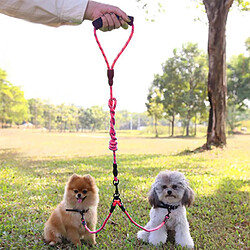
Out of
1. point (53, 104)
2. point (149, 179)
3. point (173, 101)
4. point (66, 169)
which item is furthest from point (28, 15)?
point (53, 104)

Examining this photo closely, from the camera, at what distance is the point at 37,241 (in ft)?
10.6

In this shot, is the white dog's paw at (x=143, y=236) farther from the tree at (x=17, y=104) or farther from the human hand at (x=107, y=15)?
the tree at (x=17, y=104)

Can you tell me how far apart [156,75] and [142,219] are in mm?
34189

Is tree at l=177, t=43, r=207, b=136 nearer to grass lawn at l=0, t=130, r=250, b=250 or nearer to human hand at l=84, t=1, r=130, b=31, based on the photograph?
grass lawn at l=0, t=130, r=250, b=250

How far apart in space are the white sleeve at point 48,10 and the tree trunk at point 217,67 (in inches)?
427

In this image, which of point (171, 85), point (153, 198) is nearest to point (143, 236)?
point (153, 198)

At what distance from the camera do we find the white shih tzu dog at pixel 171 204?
2912mm

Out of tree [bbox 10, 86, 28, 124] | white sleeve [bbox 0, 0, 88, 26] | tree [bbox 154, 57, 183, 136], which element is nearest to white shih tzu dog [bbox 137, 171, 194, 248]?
white sleeve [bbox 0, 0, 88, 26]

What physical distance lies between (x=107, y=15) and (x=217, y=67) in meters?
10.7

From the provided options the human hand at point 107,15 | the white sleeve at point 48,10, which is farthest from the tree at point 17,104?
the human hand at point 107,15

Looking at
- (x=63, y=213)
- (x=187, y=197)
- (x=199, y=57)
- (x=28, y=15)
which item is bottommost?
(x=63, y=213)

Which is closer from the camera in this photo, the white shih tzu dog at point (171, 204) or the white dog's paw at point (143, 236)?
the white shih tzu dog at point (171, 204)

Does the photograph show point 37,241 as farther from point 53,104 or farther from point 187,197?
point 53,104

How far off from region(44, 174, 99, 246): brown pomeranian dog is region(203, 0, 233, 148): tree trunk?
10094 mm
